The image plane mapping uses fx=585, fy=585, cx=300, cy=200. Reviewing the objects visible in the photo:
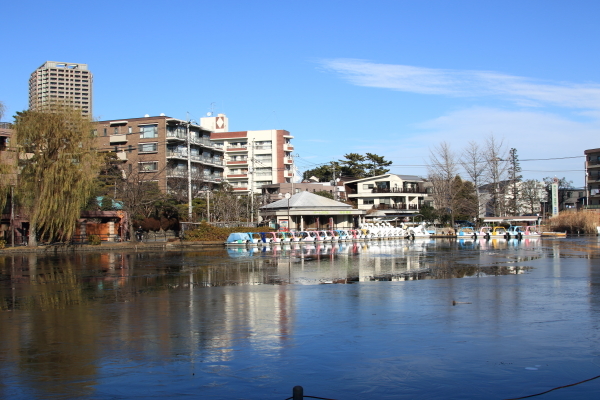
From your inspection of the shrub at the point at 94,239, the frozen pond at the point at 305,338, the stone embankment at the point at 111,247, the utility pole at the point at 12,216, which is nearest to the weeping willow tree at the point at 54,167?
the utility pole at the point at 12,216

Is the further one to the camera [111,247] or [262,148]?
[262,148]

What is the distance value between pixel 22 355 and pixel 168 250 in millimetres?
33999

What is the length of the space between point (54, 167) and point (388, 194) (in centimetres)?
5913

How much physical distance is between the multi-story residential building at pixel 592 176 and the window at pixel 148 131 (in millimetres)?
67311

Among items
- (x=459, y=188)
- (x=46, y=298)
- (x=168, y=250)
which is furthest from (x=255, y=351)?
(x=459, y=188)

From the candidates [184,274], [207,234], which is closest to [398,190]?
[207,234]

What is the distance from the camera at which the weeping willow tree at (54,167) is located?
4009 centimetres

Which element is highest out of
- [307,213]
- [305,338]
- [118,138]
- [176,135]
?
[176,135]

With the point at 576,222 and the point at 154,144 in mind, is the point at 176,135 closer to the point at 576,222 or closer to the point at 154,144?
the point at 154,144

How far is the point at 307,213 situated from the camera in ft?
198

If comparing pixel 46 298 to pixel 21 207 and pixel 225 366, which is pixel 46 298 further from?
pixel 21 207

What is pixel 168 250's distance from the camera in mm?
43000

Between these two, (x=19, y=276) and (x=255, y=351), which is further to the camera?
(x=19, y=276)

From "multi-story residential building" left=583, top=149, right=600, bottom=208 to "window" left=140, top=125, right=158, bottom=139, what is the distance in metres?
67.3
